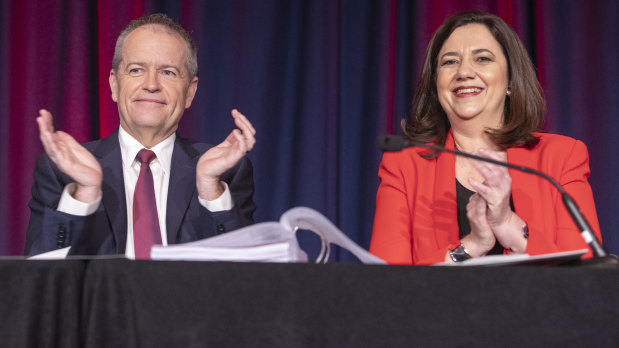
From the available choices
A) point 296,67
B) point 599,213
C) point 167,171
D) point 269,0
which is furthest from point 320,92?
point 599,213

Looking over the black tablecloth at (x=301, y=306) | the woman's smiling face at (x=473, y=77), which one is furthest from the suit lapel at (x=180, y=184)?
the black tablecloth at (x=301, y=306)

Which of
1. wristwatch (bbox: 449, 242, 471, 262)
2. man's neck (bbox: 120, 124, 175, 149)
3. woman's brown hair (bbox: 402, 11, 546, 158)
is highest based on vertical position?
woman's brown hair (bbox: 402, 11, 546, 158)

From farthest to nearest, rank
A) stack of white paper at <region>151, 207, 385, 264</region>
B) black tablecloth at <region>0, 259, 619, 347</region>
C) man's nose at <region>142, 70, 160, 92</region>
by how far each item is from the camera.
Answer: man's nose at <region>142, 70, 160, 92</region> → stack of white paper at <region>151, 207, 385, 264</region> → black tablecloth at <region>0, 259, 619, 347</region>

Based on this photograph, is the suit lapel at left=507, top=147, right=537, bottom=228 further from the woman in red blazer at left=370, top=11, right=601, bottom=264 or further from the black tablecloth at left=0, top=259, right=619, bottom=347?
the black tablecloth at left=0, top=259, right=619, bottom=347

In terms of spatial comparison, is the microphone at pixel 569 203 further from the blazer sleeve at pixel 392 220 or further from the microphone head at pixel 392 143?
the blazer sleeve at pixel 392 220

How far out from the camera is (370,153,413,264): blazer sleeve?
184 centimetres

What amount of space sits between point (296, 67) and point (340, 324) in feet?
6.77

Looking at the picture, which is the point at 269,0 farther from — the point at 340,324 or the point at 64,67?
the point at 340,324

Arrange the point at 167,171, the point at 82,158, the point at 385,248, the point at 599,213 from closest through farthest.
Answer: the point at 82,158, the point at 385,248, the point at 167,171, the point at 599,213

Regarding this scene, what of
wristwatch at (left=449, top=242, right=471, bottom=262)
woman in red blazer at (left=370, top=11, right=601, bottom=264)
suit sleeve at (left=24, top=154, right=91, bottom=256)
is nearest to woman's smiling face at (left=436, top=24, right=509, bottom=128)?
woman in red blazer at (left=370, top=11, right=601, bottom=264)

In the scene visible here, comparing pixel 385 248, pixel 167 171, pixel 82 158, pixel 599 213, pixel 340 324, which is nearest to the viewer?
pixel 340 324

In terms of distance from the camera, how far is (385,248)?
1852 millimetres

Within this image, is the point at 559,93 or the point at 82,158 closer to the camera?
the point at 82,158

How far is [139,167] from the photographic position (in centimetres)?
202
